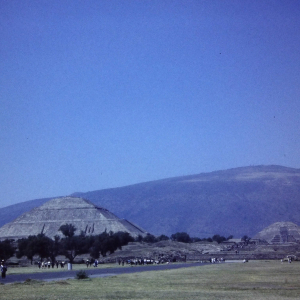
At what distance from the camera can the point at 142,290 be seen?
32.1 m

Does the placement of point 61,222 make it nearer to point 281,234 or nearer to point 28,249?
point 281,234

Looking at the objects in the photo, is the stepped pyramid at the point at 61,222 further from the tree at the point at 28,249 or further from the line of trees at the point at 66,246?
the tree at the point at 28,249

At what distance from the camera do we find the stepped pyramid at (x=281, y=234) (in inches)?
6451

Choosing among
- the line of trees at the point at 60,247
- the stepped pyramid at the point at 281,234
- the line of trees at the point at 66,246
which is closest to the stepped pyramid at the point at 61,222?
the stepped pyramid at the point at 281,234

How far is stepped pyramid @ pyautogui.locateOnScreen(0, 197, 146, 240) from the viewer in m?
176

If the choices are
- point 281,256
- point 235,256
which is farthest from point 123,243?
point 281,256

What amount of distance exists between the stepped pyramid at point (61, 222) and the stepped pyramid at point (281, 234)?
132 ft

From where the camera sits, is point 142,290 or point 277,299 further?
point 142,290

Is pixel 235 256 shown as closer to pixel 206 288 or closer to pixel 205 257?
pixel 205 257

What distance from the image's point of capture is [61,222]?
183m

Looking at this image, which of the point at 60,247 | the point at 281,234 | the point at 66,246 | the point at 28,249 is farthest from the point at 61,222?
the point at 28,249

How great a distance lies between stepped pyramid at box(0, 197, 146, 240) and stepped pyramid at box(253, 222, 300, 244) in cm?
4021

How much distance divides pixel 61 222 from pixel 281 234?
66953 millimetres

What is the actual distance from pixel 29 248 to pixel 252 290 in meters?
75.8
